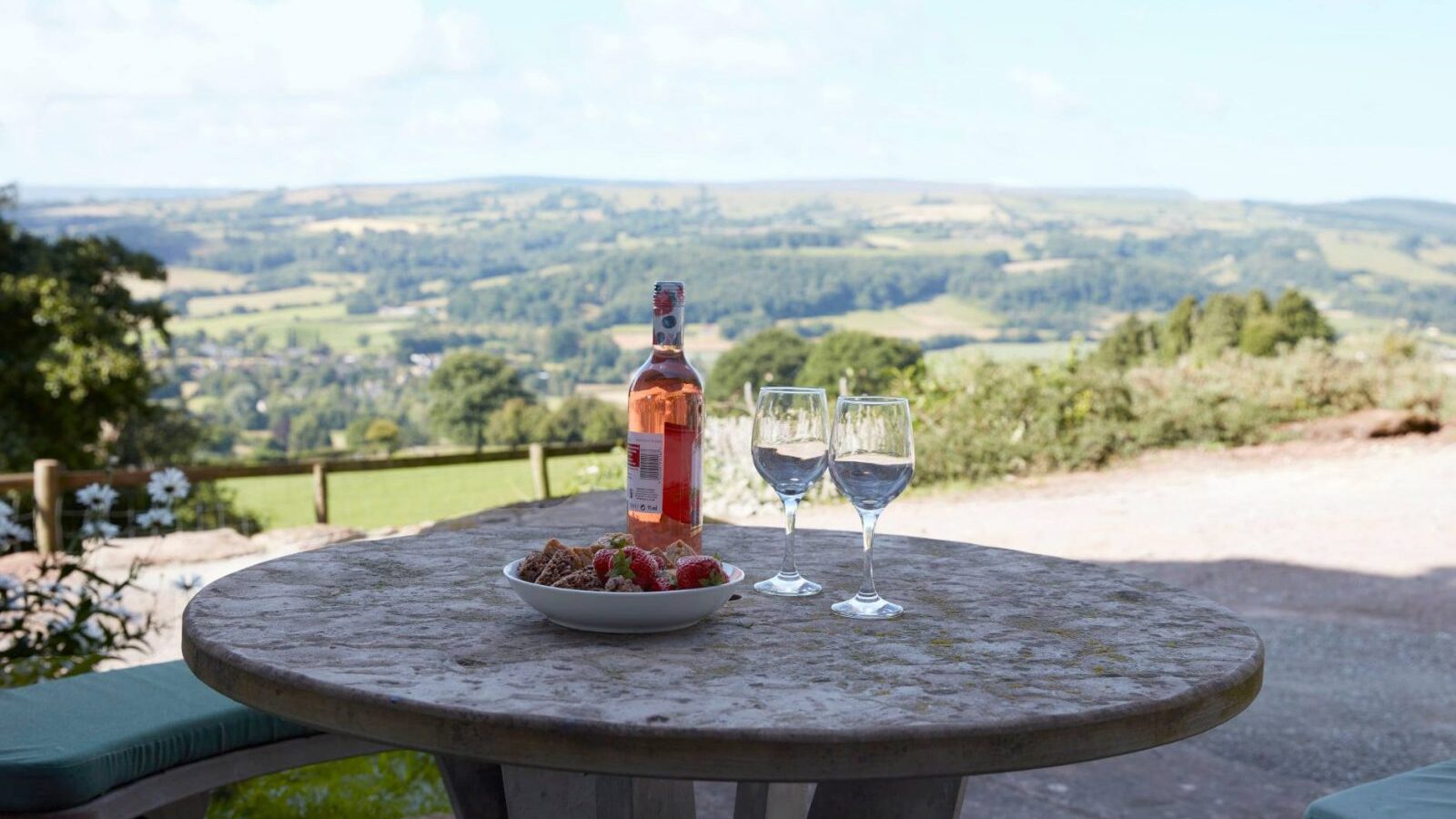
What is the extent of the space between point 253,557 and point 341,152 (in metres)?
33.6

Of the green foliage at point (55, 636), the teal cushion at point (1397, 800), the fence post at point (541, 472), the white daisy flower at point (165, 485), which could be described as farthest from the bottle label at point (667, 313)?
the fence post at point (541, 472)

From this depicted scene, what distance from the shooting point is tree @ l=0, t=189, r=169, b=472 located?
13.4 meters

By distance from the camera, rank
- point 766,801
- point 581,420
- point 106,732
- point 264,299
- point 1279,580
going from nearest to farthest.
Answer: point 106,732, point 766,801, point 1279,580, point 581,420, point 264,299

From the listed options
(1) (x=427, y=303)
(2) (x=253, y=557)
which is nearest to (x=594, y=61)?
(1) (x=427, y=303)

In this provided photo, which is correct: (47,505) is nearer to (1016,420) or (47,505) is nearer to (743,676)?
(1016,420)

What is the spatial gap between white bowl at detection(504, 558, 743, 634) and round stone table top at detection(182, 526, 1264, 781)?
2 centimetres

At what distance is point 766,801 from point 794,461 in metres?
0.71

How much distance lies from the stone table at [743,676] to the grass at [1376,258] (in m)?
30.5

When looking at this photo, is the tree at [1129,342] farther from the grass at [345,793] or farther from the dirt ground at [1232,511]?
the grass at [345,793]

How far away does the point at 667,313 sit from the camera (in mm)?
1618

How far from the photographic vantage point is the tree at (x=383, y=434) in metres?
17.8

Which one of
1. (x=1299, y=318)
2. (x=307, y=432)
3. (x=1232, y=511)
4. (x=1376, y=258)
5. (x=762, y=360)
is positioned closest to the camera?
(x=1232, y=511)

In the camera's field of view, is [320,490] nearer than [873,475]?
No

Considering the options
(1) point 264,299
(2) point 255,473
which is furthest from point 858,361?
(1) point 264,299
